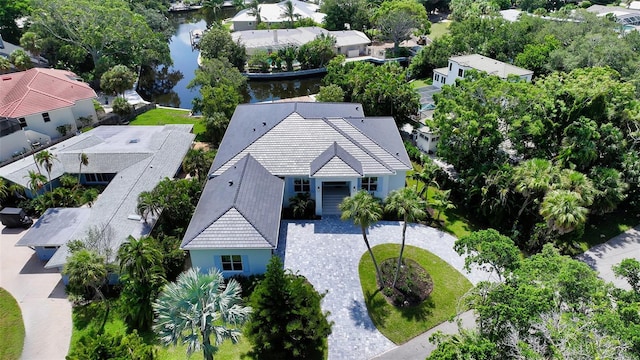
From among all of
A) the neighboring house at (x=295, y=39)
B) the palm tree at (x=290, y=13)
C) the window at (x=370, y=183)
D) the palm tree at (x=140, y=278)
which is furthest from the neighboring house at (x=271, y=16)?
the palm tree at (x=140, y=278)

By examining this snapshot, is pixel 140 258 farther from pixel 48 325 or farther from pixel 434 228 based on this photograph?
pixel 434 228

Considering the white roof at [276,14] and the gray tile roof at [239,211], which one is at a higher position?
the white roof at [276,14]

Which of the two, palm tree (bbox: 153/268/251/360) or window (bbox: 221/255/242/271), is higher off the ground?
palm tree (bbox: 153/268/251/360)

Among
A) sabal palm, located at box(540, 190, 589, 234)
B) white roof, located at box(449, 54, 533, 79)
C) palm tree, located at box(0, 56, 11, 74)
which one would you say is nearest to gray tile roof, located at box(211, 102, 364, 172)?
sabal palm, located at box(540, 190, 589, 234)

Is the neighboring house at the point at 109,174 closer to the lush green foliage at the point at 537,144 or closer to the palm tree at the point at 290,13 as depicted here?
the lush green foliage at the point at 537,144

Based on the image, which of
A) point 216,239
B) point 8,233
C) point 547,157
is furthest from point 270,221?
point 547,157

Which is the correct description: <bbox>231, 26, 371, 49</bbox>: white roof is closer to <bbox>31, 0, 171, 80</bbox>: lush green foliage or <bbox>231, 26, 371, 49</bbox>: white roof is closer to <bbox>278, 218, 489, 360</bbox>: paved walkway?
<bbox>31, 0, 171, 80</bbox>: lush green foliage
